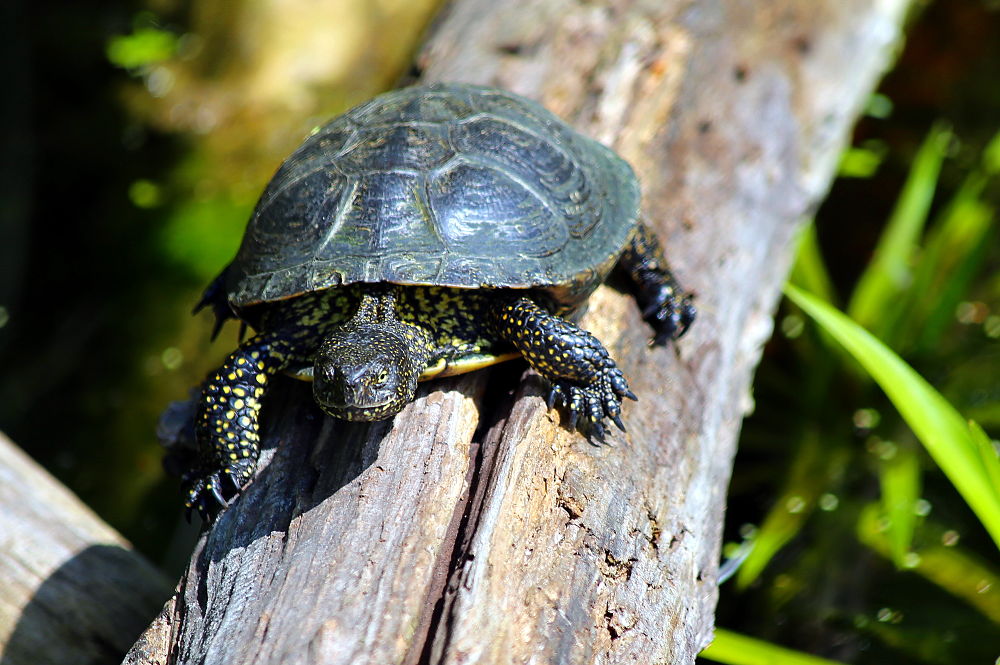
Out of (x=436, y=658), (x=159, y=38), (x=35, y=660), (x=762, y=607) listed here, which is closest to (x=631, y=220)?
(x=436, y=658)

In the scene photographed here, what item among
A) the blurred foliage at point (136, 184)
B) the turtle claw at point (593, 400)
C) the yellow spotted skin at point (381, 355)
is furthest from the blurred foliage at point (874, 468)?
the blurred foliage at point (136, 184)

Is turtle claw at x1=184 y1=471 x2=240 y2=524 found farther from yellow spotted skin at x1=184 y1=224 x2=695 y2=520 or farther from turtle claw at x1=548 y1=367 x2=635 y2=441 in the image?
turtle claw at x1=548 y1=367 x2=635 y2=441

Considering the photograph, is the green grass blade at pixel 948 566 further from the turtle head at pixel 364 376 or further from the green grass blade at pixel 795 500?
the turtle head at pixel 364 376

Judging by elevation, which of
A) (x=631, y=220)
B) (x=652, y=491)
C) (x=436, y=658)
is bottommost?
(x=652, y=491)

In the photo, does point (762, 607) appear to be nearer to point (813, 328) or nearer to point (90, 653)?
point (813, 328)

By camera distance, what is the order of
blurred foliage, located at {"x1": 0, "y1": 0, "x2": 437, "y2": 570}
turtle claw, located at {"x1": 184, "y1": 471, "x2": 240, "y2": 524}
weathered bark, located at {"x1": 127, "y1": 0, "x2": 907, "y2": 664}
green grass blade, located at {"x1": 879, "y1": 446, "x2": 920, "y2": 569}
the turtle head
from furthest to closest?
1. blurred foliage, located at {"x1": 0, "y1": 0, "x2": 437, "y2": 570}
2. green grass blade, located at {"x1": 879, "y1": 446, "x2": 920, "y2": 569}
3. turtle claw, located at {"x1": 184, "y1": 471, "x2": 240, "y2": 524}
4. the turtle head
5. weathered bark, located at {"x1": 127, "y1": 0, "x2": 907, "y2": 664}

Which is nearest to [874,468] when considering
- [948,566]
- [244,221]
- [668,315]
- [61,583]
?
[948,566]

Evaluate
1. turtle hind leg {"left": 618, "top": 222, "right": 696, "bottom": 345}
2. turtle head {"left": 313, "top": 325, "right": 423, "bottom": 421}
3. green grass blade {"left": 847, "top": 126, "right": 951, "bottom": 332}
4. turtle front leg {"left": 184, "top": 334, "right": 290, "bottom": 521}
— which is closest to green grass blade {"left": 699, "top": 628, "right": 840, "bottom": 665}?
turtle hind leg {"left": 618, "top": 222, "right": 696, "bottom": 345}
